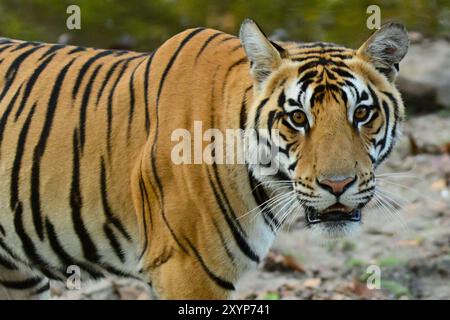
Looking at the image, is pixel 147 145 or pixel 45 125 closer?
pixel 147 145

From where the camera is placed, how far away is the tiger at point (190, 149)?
3.13 m

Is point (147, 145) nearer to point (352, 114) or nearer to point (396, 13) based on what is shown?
point (352, 114)

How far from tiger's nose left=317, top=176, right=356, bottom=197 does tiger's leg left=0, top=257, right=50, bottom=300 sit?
1.54 m

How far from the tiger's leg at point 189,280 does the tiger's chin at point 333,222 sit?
415 mm

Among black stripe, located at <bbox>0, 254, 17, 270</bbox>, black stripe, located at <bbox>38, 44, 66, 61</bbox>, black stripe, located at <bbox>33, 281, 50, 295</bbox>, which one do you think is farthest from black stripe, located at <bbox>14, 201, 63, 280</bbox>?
black stripe, located at <bbox>38, 44, 66, 61</bbox>

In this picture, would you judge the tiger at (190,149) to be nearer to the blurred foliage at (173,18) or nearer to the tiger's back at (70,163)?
the tiger's back at (70,163)

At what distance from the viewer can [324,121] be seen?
121 inches

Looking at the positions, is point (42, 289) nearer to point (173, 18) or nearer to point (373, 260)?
point (373, 260)

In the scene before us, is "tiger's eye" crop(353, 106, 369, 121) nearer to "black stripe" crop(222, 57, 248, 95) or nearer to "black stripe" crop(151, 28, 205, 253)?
"black stripe" crop(222, 57, 248, 95)

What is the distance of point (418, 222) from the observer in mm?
5754

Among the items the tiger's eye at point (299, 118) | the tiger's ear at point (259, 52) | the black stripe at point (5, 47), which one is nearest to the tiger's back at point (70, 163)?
the black stripe at point (5, 47)

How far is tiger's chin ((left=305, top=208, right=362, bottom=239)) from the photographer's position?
314 centimetres
